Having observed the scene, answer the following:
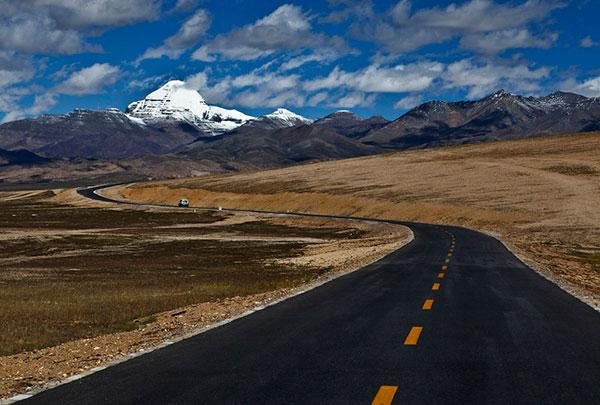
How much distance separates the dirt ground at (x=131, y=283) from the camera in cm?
1440

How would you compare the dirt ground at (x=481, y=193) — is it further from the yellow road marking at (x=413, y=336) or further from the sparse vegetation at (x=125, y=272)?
the sparse vegetation at (x=125, y=272)

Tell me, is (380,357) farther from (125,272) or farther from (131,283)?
(125,272)

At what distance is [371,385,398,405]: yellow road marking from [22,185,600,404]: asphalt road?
0.03 metres

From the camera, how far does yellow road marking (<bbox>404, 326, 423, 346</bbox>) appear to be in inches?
516

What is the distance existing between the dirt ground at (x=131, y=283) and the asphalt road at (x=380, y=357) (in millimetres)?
1487

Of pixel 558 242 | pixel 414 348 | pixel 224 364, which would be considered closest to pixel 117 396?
pixel 224 364

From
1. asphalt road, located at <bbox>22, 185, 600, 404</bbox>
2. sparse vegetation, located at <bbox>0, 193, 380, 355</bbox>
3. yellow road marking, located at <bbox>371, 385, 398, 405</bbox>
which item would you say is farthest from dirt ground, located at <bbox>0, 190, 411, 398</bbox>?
yellow road marking, located at <bbox>371, 385, 398, 405</bbox>

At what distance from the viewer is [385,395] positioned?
943 centimetres

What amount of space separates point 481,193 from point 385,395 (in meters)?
95.8

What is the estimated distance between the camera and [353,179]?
14000 cm

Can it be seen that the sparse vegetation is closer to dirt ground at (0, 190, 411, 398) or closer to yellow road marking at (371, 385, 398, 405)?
dirt ground at (0, 190, 411, 398)

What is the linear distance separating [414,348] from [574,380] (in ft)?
10.2

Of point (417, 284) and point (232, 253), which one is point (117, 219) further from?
point (417, 284)

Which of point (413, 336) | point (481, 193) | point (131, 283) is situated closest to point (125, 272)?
point (131, 283)
